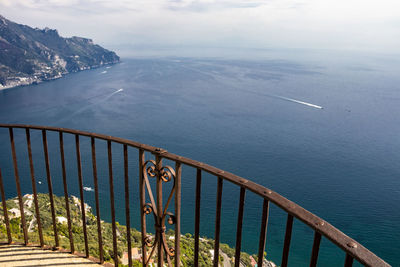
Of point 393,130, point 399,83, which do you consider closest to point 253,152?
point 393,130

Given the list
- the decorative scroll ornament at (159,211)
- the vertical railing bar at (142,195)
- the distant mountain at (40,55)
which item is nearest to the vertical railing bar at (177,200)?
the decorative scroll ornament at (159,211)

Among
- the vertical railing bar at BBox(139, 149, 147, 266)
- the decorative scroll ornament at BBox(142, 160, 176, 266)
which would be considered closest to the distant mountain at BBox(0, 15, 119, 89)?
the vertical railing bar at BBox(139, 149, 147, 266)

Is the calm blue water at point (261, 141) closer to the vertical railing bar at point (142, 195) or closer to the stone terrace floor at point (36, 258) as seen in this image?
the stone terrace floor at point (36, 258)

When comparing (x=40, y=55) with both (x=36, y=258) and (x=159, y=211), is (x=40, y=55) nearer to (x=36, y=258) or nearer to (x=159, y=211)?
(x=36, y=258)

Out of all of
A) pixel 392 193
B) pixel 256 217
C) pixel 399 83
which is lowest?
pixel 256 217

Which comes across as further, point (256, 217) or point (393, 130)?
point (393, 130)

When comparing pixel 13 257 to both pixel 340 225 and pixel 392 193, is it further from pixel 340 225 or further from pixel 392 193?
pixel 392 193

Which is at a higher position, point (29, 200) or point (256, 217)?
point (29, 200)
